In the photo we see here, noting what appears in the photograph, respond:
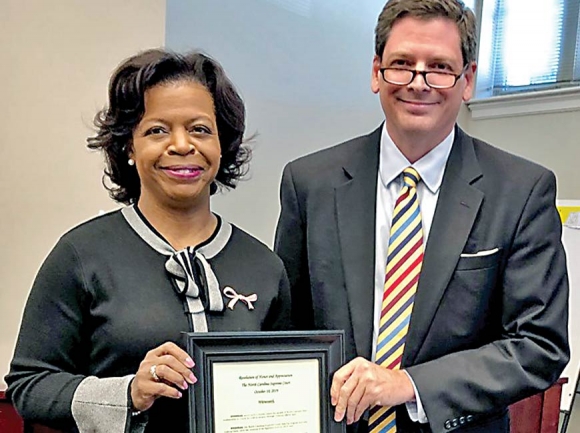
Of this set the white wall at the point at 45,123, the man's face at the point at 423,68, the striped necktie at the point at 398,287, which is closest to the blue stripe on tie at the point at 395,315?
the striped necktie at the point at 398,287

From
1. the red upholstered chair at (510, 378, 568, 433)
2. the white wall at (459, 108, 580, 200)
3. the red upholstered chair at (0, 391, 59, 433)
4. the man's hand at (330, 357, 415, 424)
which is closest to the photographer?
the man's hand at (330, 357, 415, 424)

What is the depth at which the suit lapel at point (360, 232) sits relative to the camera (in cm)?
139

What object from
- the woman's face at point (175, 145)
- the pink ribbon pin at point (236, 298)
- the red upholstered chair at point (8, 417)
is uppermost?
the woman's face at point (175, 145)

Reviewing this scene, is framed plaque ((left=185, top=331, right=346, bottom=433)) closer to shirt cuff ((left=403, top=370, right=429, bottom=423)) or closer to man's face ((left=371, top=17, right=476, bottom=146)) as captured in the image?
shirt cuff ((left=403, top=370, right=429, bottom=423))

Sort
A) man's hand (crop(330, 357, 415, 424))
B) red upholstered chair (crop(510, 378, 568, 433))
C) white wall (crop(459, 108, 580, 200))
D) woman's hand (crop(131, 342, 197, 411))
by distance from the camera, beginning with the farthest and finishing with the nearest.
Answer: white wall (crop(459, 108, 580, 200)) → red upholstered chair (crop(510, 378, 568, 433)) → man's hand (crop(330, 357, 415, 424)) → woman's hand (crop(131, 342, 197, 411))

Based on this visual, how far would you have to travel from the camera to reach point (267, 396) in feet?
3.82

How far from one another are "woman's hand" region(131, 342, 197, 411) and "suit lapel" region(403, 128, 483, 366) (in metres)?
0.49

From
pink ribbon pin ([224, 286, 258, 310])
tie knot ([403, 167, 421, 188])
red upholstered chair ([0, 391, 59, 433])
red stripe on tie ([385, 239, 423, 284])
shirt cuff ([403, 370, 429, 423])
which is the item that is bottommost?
Result: red upholstered chair ([0, 391, 59, 433])

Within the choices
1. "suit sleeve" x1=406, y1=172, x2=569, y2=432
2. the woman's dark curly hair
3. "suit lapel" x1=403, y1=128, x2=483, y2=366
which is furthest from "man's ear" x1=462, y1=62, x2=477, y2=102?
the woman's dark curly hair

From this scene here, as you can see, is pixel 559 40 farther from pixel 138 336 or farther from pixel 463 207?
pixel 138 336

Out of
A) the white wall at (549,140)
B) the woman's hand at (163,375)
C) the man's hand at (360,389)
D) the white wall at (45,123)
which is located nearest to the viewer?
the woman's hand at (163,375)

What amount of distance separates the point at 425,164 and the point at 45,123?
1.33 metres

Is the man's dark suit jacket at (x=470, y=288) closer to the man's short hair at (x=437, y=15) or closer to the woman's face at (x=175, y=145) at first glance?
the man's short hair at (x=437, y=15)

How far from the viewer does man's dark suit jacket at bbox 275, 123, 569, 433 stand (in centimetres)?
133
